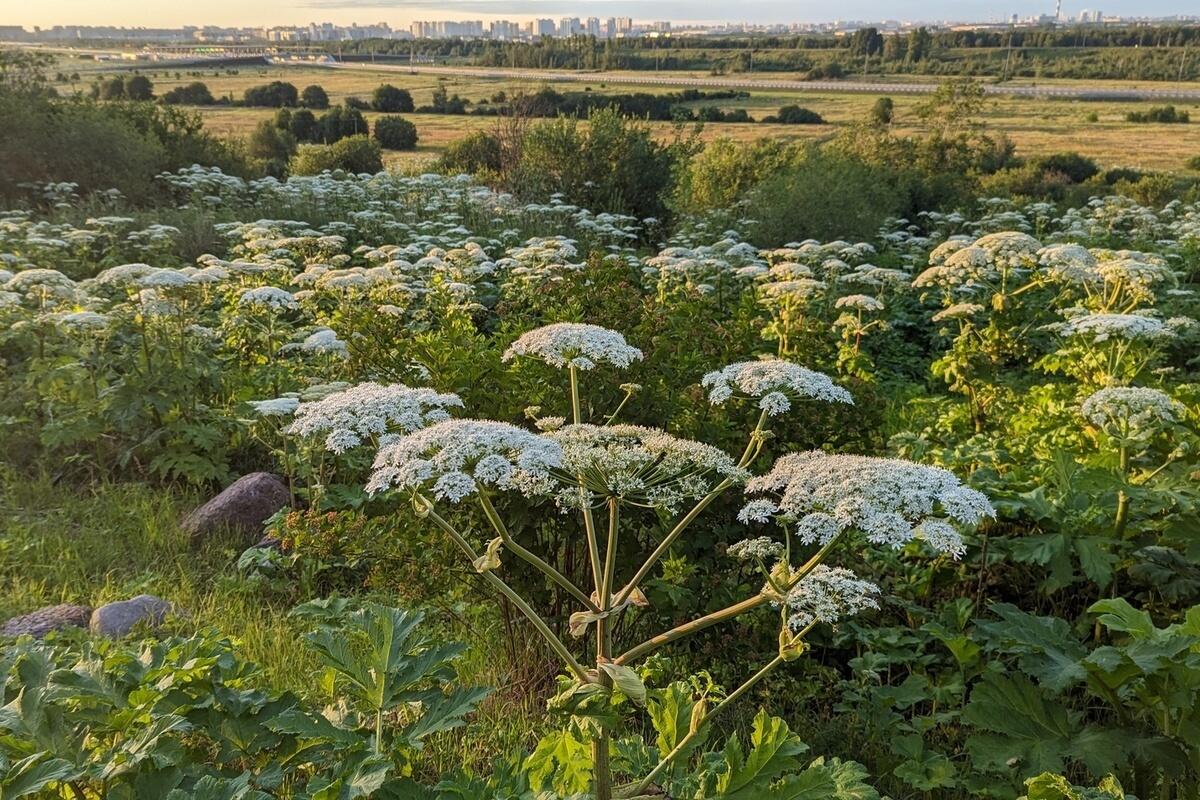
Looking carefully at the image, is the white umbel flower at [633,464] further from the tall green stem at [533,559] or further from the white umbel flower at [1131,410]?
the white umbel flower at [1131,410]

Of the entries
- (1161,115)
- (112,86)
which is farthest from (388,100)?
(1161,115)

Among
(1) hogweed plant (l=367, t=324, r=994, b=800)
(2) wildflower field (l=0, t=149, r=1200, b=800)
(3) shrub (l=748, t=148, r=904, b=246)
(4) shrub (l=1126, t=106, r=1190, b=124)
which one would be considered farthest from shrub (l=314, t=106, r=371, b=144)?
(4) shrub (l=1126, t=106, r=1190, b=124)

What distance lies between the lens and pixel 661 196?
21.0m

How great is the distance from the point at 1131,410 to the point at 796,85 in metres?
66.2

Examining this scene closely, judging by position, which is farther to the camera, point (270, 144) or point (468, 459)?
point (270, 144)

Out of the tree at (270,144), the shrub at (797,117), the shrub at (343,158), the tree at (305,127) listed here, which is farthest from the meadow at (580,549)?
the shrub at (797,117)

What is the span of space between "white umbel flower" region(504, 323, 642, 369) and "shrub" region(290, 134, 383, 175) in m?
22.8

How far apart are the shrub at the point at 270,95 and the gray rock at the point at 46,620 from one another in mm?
44537

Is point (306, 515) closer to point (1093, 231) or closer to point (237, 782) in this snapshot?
point (237, 782)

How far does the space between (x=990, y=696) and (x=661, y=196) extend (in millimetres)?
19156

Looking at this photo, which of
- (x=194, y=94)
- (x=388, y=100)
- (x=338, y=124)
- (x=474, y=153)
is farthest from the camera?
(x=388, y=100)

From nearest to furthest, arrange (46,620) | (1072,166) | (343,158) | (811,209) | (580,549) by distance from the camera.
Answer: (580,549) → (46,620) → (811,209) → (343,158) → (1072,166)

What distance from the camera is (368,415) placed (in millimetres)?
2650

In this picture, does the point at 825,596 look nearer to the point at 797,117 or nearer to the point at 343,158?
the point at 343,158
